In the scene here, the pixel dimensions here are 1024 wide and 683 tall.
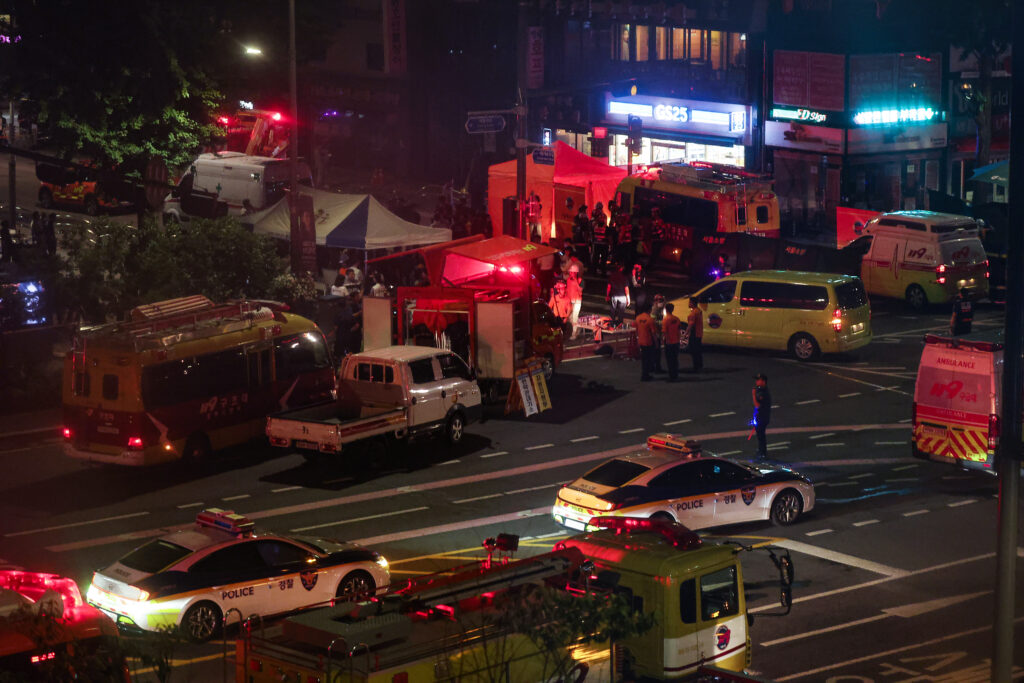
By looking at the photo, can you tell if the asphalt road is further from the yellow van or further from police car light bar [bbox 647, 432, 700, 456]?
police car light bar [bbox 647, 432, 700, 456]

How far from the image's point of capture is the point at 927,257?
3753cm

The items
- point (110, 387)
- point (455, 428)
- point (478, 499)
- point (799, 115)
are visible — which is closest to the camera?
point (478, 499)

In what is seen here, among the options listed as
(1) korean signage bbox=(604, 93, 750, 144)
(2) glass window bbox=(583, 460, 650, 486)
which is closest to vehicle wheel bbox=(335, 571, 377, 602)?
(2) glass window bbox=(583, 460, 650, 486)

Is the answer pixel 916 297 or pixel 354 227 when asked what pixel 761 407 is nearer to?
pixel 916 297

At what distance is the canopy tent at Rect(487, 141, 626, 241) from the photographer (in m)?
46.3

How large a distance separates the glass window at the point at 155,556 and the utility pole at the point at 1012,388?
9.28 metres

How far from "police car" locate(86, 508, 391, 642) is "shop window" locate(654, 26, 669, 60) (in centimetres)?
5225

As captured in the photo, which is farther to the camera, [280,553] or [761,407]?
[761,407]

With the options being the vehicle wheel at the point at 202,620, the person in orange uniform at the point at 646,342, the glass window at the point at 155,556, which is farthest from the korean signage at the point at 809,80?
the vehicle wheel at the point at 202,620

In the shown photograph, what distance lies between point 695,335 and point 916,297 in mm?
9572

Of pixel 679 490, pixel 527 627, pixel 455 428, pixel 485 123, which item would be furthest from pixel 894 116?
pixel 527 627

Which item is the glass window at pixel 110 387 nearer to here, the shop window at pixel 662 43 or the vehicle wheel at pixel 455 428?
the vehicle wheel at pixel 455 428

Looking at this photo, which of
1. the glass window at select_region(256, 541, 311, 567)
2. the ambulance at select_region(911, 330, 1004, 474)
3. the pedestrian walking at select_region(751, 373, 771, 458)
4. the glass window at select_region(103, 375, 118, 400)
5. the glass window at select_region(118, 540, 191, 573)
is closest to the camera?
the glass window at select_region(118, 540, 191, 573)

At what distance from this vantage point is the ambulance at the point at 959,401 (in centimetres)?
2284
